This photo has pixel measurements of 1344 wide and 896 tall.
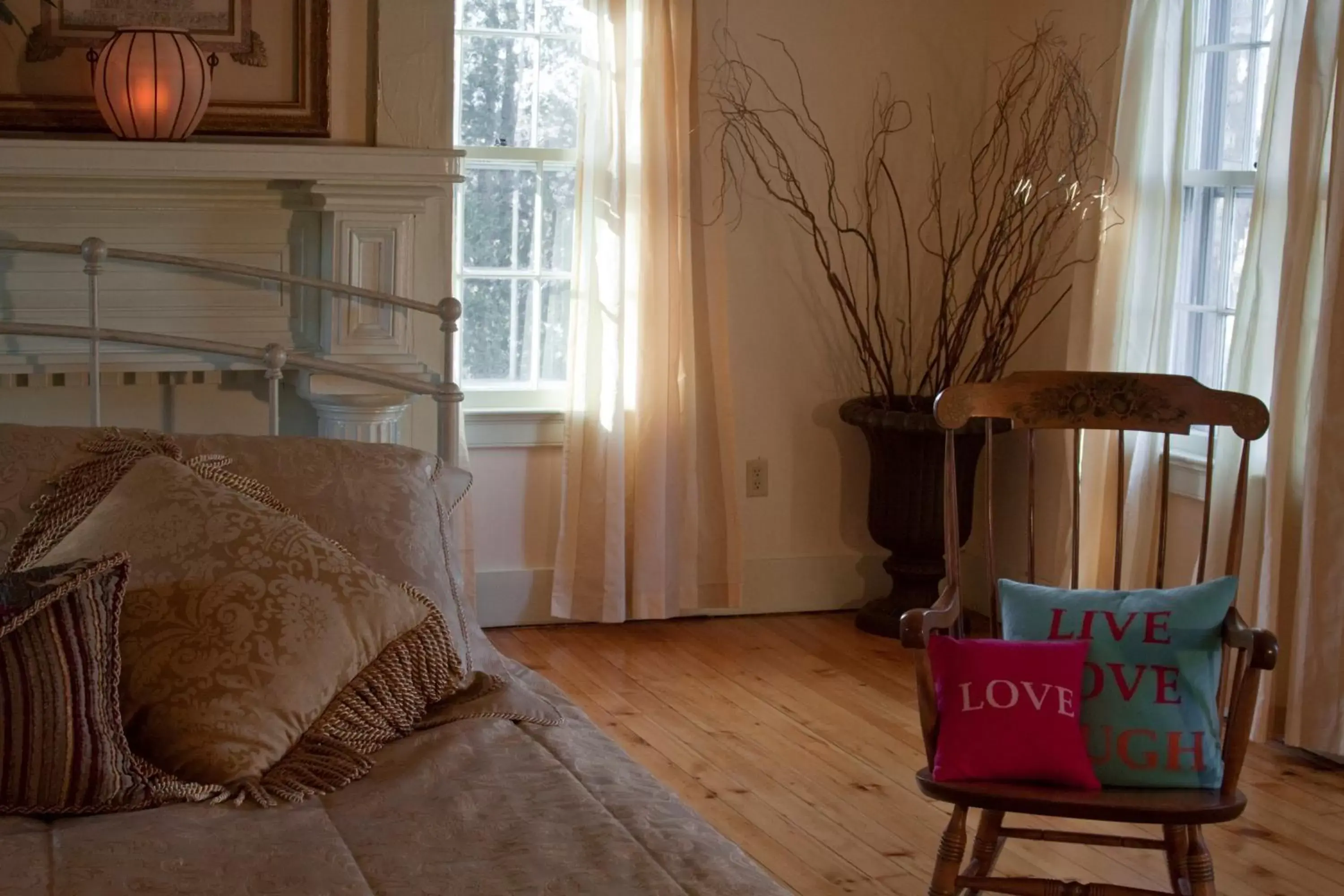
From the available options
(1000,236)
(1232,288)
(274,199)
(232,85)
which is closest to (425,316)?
(274,199)

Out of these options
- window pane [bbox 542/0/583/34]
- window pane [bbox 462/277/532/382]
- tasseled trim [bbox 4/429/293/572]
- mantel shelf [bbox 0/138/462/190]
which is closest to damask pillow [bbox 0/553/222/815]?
tasseled trim [bbox 4/429/293/572]

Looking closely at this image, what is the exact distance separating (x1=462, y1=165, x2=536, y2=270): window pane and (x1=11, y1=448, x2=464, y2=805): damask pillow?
220 centimetres

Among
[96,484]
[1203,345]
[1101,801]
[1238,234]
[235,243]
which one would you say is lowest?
[1101,801]

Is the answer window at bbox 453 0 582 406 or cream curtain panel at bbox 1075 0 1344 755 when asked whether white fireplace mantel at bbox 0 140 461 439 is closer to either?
window at bbox 453 0 582 406

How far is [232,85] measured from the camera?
11.5 ft

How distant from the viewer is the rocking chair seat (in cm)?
204

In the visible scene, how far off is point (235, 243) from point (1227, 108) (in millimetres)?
2329

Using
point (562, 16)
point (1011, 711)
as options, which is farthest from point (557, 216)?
point (1011, 711)

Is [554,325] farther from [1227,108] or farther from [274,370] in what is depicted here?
[1227,108]

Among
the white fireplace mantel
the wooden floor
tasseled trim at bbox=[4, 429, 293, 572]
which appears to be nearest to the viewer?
tasseled trim at bbox=[4, 429, 293, 572]

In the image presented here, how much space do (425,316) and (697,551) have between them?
1101 millimetres

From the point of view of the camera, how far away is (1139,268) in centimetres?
377

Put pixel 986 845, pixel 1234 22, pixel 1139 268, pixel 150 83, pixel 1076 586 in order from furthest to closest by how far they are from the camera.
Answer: pixel 1139 268
pixel 1234 22
pixel 150 83
pixel 1076 586
pixel 986 845

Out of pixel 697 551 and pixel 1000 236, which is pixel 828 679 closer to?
pixel 697 551
